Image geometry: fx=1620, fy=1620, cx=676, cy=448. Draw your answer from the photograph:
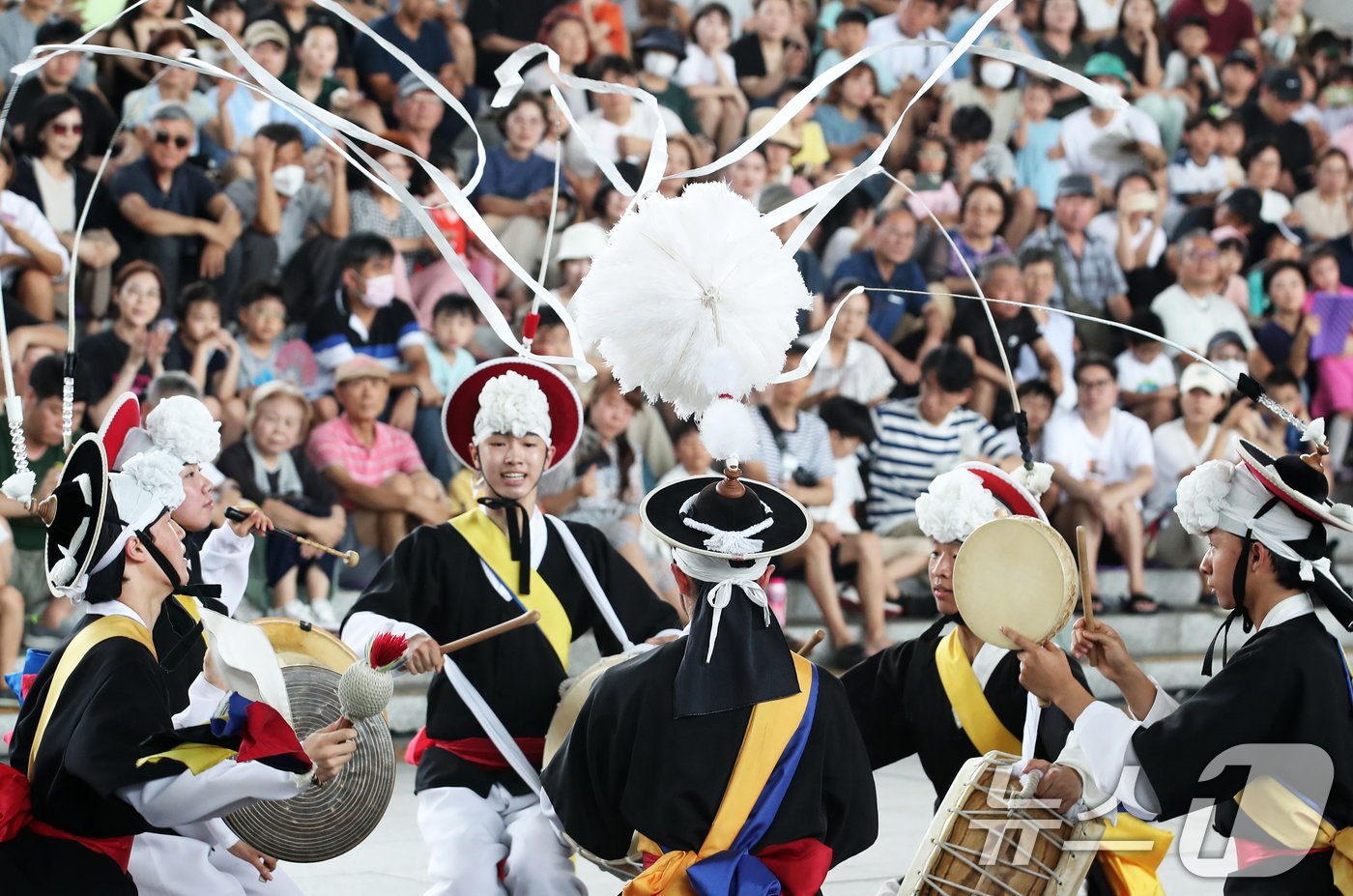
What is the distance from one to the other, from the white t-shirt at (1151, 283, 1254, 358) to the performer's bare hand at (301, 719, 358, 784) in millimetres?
7716

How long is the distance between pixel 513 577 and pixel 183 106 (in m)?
4.17

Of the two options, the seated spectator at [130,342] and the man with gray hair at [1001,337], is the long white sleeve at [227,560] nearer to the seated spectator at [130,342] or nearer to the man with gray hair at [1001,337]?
the seated spectator at [130,342]

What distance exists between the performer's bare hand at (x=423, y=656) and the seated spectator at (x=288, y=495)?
3.06m

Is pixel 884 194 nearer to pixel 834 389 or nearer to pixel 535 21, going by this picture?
pixel 834 389

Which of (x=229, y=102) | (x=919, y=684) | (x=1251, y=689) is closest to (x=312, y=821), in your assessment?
(x=919, y=684)

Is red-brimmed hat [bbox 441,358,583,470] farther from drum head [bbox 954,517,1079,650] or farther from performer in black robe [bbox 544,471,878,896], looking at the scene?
drum head [bbox 954,517,1079,650]

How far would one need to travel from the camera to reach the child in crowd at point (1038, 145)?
1051 cm

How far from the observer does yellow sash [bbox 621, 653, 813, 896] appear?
3.38 metres

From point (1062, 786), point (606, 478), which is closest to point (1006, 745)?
point (1062, 786)

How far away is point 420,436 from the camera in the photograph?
26.0ft

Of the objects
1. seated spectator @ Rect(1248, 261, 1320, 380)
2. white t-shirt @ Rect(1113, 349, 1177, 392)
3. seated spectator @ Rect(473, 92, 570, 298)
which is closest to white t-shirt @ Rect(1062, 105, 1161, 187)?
seated spectator @ Rect(1248, 261, 1320, 380)

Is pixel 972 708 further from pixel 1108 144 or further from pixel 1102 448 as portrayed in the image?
pixel 1108 144

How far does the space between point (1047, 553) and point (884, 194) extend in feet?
21.4

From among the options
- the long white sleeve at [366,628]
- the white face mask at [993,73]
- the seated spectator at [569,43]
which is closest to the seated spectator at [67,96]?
the seated spectator at [569,43]
